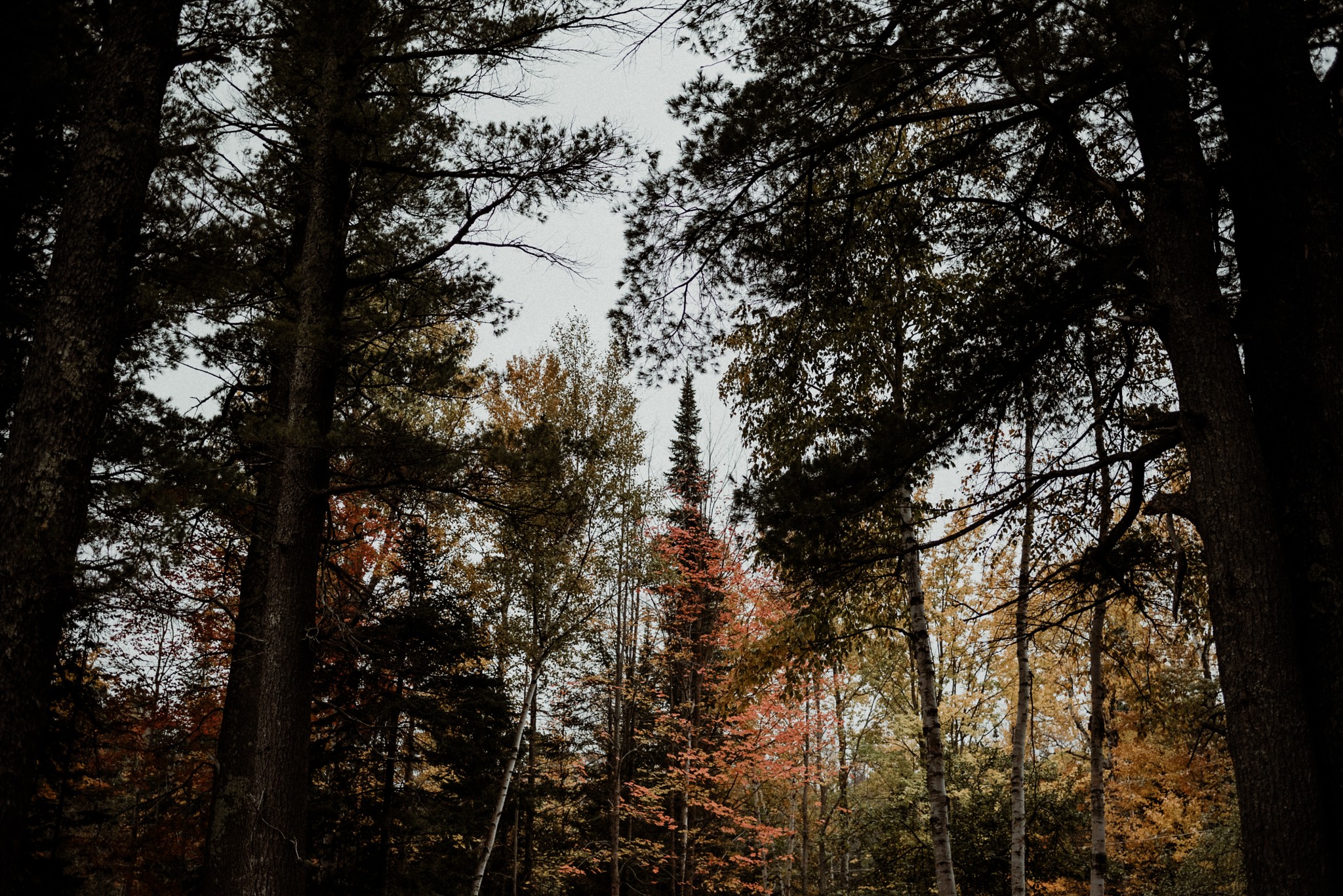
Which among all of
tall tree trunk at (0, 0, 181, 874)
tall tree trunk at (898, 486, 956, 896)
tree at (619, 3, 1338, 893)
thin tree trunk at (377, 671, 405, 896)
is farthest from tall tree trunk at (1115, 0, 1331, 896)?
thin tree trunk at (377, 671, 405, 896)

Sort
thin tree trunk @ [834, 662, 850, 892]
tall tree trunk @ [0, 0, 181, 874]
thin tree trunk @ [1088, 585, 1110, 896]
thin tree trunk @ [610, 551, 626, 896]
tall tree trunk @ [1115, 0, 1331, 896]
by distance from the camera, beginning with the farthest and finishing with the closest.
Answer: thin tree trunk @ [834, 662, 850, 892]
thin tree trunk @ [610, 551, 626, 896]
thin tree trunk @ [1088, 585, 1110, 896]
tall tree trunk @ [0, 0, 181, 874]
tall tree trunk @ [1115, 0, 1331, 896]

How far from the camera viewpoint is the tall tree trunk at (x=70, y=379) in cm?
370

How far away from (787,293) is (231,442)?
18.6 feet

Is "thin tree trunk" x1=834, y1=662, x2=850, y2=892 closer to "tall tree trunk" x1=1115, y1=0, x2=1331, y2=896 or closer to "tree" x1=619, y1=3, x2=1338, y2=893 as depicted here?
"tree" x1=619, y1=3, x2=1338, y2=893

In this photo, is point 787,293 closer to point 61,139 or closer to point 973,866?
point 61,139

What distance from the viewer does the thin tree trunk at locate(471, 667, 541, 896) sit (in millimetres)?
10375

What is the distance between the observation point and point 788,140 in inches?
177

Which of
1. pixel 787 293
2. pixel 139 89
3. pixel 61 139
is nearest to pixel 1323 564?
pixel 787 293

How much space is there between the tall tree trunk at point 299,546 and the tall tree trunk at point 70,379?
A: 1063 millimetres

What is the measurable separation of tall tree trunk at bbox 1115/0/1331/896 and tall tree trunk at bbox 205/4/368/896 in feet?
17.0

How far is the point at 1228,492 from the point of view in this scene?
3109 millimetres

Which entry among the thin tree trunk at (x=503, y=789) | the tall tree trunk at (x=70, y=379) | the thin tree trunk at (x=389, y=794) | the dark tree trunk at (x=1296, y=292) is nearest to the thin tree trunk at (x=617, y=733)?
the thin tree trunk at (x=503, y=789)

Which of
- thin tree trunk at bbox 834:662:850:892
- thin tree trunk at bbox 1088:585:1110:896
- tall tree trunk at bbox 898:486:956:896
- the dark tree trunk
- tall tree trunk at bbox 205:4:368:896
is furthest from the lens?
thin tree trunk at bbox 834:662:850:892

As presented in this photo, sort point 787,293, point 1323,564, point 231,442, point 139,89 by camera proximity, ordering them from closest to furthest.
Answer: point 1323,564
point 139,89
point 787,293
point 231,442
